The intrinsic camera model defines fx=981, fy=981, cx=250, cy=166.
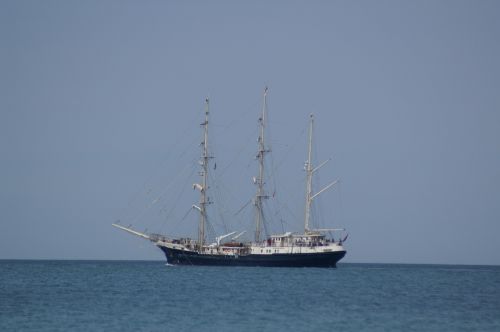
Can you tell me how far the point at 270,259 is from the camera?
131m

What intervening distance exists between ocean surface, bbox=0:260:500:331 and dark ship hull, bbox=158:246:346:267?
1964cm

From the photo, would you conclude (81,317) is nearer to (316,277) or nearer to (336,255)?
(316,277)

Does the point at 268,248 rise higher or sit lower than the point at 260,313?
higher

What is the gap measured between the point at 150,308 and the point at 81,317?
7388 mm

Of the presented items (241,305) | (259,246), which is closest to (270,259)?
(259,246)

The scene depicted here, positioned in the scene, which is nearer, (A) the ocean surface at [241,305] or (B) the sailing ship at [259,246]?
(A) the ocean surface at [241,305]

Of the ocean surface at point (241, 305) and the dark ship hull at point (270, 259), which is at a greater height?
the dark ship hull at point (270, 259)

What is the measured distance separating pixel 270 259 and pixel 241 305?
56.7 m

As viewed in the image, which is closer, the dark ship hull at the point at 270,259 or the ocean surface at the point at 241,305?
the ocean surface at the point at 241,305

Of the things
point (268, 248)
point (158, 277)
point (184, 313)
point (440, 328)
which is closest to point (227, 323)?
point (184, 313)

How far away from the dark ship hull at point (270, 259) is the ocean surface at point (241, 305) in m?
19.6

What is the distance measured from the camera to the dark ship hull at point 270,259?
130125 millimetres

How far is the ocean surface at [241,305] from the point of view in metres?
62.2

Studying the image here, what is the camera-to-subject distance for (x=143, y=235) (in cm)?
13788
